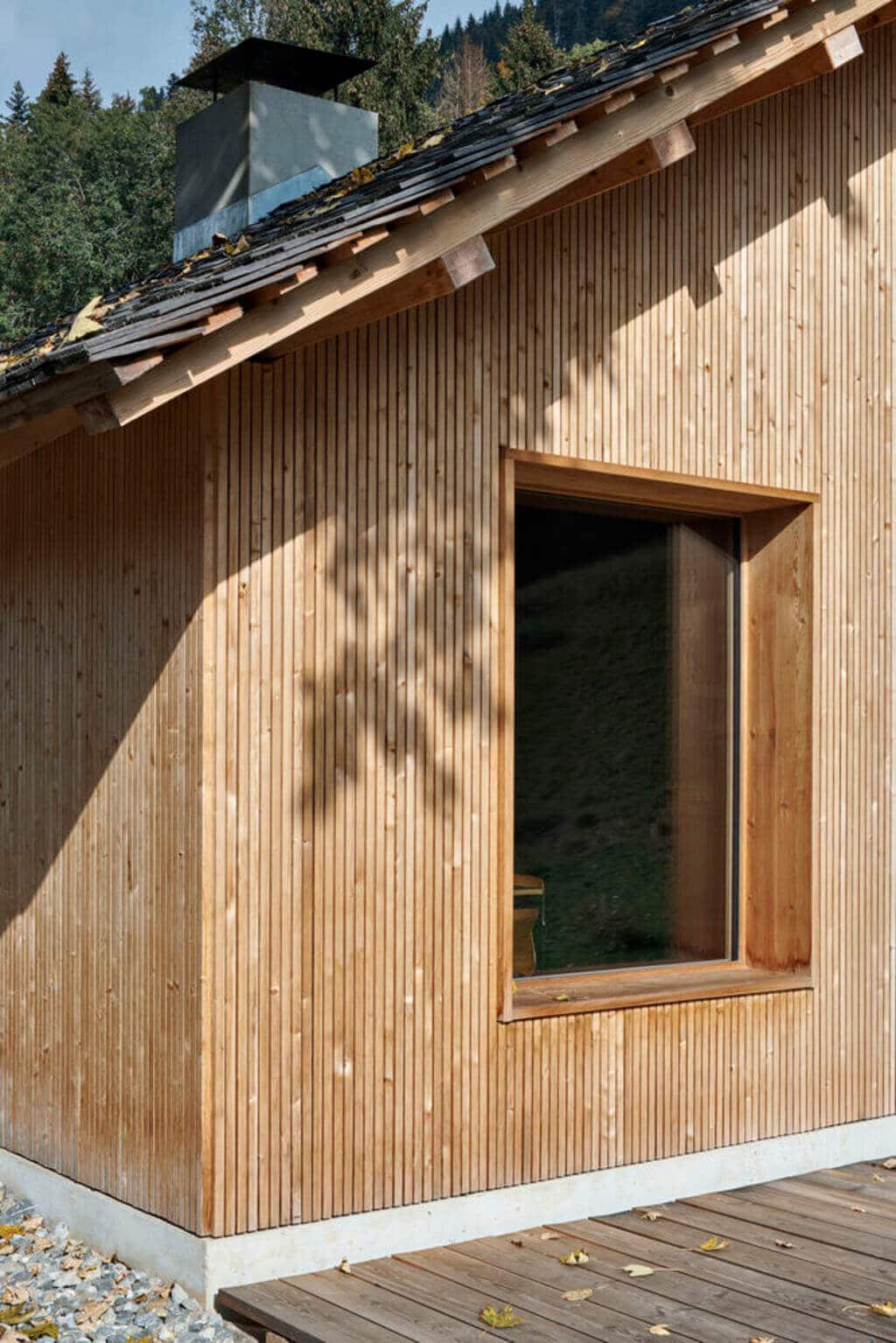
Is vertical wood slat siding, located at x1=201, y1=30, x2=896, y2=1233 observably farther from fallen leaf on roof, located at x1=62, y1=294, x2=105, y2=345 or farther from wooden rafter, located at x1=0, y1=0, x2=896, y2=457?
fallen leaf on roof, located at x1=62, y1=294, x2=105, y2=345

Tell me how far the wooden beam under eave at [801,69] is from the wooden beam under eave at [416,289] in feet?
4.46

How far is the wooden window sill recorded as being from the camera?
5.03 m

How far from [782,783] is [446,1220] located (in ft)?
7.02

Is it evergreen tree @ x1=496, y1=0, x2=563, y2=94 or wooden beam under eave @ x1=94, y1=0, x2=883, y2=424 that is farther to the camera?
evergreen tree @ x1=496, y1=0, x2=563, y2=94

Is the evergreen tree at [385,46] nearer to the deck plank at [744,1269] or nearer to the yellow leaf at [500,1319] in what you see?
the deck plank at [744,1269]

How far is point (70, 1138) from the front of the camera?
489cm

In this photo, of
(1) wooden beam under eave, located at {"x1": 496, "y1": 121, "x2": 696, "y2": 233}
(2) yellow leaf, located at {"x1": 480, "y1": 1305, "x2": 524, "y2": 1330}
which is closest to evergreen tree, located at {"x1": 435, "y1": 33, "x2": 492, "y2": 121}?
(1) wooden beam under eave, located at {"x1": 496, "y1": 121, "x2": 696, "y2": 233}

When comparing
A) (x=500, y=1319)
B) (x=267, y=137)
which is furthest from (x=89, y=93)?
(x=500, y=1319)

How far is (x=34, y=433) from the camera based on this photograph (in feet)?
13.5

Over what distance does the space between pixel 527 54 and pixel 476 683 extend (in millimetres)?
34913

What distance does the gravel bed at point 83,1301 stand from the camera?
4.03 m

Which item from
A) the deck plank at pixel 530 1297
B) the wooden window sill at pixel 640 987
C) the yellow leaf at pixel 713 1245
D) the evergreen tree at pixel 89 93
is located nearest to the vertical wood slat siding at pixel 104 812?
the deck plank at pixel 530 1297

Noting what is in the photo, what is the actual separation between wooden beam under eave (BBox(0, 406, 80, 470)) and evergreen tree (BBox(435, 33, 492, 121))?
36.8m

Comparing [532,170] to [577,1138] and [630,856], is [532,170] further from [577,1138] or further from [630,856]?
[577,1138]
